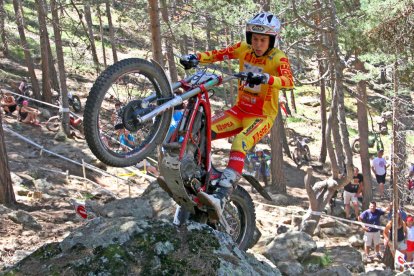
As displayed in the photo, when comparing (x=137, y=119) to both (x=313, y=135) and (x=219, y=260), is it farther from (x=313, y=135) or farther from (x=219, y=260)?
(x=313, y=135)

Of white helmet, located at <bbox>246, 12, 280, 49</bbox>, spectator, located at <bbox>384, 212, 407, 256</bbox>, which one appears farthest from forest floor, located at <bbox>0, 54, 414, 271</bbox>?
white helmet, located at <bbox>246, 12, 280, 49</bbox>

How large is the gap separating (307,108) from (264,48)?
102 feet

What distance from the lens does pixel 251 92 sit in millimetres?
5801

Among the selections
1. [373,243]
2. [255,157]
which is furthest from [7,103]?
[373,243]

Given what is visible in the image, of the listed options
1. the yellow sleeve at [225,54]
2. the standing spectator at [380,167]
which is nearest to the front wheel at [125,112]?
the yellow sleeve at [225,54]

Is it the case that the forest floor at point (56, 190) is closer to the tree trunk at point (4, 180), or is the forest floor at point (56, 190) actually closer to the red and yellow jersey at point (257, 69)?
the tree trunk at point (4, 180)

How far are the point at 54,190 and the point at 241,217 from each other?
7.55 metres

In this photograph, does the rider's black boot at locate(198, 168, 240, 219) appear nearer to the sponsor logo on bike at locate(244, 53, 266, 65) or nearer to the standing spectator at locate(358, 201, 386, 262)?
the sponsor logo on bike at locate(244, 53, 266, 65)

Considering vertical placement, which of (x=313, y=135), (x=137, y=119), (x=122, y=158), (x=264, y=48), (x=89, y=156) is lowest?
(x=313, y=135)

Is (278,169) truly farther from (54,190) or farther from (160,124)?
(160,124)

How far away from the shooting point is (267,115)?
19.1 feet

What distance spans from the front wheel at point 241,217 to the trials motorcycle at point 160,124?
0.54 metres

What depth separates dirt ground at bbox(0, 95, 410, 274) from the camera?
859cm

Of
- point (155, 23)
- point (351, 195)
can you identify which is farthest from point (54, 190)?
point (351, 195)
